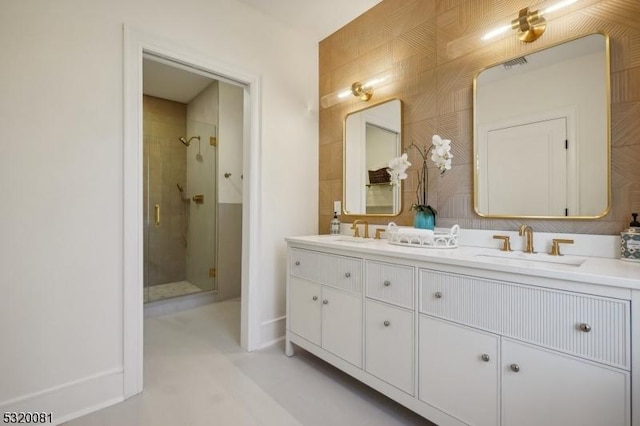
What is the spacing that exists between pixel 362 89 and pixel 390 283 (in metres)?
1.52

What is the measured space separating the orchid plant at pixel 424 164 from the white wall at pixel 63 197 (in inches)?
62.9

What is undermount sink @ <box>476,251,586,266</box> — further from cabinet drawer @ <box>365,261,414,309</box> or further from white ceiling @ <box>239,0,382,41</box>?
white ceiling @ <box>239,0,382,41</box>

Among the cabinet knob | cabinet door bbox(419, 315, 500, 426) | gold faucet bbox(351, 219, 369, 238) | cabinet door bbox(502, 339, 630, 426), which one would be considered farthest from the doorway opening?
the cabinet knob

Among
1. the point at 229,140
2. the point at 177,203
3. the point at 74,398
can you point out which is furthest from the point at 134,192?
Answer: the point at 177,203

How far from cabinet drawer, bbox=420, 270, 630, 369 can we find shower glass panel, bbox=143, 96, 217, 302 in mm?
2966

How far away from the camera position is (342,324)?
180cm

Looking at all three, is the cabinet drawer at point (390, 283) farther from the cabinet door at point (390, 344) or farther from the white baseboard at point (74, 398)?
the white baseboard at point (74, 398)

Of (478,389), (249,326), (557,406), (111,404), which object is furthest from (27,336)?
(557,406)

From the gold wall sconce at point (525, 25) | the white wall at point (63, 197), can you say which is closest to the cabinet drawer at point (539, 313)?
the gold wall sconce at point (525, 25)

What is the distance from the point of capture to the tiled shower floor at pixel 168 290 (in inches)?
131

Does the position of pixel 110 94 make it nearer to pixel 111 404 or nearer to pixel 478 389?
pixel 111 404

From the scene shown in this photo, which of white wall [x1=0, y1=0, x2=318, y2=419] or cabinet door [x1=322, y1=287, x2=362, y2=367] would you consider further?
cabinet door [x1=322, y1=287, x2=362, y2=367]

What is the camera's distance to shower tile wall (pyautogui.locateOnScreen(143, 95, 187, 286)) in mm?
3672

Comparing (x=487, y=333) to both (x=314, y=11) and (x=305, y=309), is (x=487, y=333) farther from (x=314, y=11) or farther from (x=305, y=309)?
(x=314, y=11)
